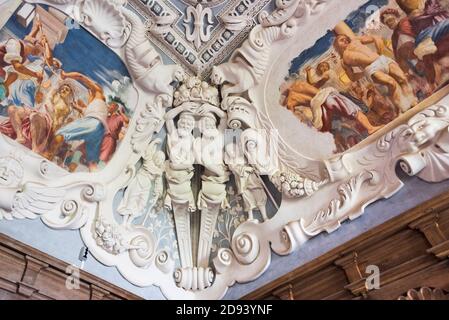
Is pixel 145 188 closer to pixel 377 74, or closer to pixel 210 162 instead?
pixel 210 162

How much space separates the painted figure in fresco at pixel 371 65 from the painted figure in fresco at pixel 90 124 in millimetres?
3180

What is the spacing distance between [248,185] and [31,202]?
2696 millimetres

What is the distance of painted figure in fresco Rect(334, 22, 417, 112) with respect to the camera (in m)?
4.27

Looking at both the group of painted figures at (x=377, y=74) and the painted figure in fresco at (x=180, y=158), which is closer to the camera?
the group of painted figures at (x=377, y=74)

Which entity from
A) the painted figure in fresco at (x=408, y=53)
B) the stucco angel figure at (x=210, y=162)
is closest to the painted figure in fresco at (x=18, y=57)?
the stucco angel figure at (x=210, y=162)

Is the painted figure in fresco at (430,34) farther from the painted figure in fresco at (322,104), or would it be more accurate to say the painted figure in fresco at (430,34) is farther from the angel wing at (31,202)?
the angel wing at (31,202)

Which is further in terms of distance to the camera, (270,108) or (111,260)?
(270,108)

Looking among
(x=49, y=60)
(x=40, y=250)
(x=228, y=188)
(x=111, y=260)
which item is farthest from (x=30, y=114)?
(x=228, y=188)

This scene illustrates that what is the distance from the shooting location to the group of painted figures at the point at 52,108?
163 inches

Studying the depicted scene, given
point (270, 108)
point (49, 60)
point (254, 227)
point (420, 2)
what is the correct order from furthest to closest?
point (270, 108) → point (254, 227) → point (49, 60) → point (420, 2)

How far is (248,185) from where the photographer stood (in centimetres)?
531

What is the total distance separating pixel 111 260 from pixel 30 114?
1.96 m

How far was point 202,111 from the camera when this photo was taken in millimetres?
5688
